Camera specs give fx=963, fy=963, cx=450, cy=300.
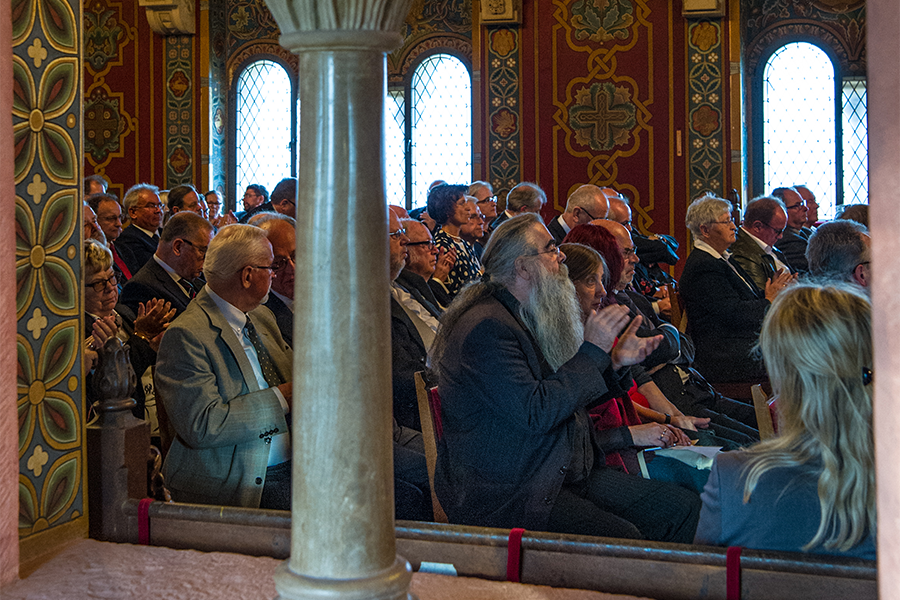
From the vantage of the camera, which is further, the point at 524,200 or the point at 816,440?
the point at 524,200

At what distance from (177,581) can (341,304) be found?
109 cm

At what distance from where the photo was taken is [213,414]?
306 cm

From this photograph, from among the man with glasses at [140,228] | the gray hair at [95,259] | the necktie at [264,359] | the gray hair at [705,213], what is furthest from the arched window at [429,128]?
the necktie at [264,359]

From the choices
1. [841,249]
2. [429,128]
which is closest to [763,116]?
[429,128]

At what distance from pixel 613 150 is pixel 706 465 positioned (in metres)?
7.10

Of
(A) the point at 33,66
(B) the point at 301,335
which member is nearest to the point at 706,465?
(B) the point at 301,335

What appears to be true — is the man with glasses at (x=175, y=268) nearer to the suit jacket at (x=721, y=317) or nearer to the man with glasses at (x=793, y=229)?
the suit jacket at (x=721, y=317)

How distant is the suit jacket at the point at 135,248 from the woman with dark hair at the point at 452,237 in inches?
73.4

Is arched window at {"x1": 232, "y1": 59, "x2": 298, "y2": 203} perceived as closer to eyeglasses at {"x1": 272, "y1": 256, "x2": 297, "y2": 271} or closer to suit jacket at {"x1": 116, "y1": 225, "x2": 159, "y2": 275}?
suit jacket at {"x1": 116, "y1": 225, "x2": 159, "y2": 275}

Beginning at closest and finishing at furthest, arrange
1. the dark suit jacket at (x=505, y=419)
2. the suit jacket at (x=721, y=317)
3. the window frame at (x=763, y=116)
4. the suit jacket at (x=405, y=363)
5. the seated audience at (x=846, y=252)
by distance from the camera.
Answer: the dark suit jacket at (x=505, y=419) < the suit jacket at (x=405, y=363) < the seated audience at (x=846, y=252) < the suit jacket at (x=721, y=317) < the window frame at (x=763, y=116)

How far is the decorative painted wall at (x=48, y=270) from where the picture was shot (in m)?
2.65

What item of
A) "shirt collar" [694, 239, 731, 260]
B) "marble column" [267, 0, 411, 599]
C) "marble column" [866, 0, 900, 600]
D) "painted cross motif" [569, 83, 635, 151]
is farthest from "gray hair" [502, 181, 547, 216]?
"marble column" [866, 0, 900, 600]

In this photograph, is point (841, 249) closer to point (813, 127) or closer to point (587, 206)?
point (587, 206)

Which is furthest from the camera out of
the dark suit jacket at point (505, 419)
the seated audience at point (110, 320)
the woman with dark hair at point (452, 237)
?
the woman with dark hair at point (452, 237)
